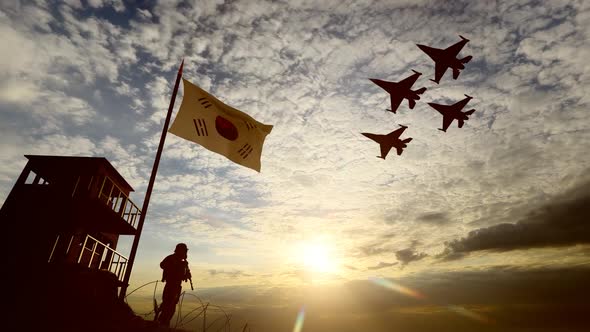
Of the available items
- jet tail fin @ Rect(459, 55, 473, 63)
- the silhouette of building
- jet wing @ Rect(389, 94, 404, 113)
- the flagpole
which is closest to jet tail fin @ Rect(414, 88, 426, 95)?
jet wing @ Rect(389, 94, 404, 113)

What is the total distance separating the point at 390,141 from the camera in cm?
1681

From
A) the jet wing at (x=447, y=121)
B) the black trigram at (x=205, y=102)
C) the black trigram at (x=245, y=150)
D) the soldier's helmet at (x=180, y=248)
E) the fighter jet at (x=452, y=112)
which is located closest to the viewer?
the soldier's helmet at (x=180, y=248)

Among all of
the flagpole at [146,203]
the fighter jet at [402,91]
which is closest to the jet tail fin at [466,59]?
the fighter jet at [402,91]

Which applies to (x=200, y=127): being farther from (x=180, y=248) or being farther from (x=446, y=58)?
(x=446, y=58)

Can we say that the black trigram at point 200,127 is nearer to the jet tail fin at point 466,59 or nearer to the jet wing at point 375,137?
the jet wing at point 375,137

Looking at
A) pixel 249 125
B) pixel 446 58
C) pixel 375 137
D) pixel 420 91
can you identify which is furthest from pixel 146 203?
pixel 446 58

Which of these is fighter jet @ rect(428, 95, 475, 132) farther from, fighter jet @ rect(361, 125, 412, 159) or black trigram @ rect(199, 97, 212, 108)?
black trigram @ rect(199, 97, 212, 108)

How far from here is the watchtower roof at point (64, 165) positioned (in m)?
14.9

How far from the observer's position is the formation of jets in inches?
551

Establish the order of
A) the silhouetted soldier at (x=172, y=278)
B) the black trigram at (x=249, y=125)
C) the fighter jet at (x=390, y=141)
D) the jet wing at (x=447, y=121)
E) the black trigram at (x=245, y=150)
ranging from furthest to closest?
the fighter jet at (x=390, y=141) < the jet wing at (x=447, y=121) < the black trigram at (x=249, y=125) < the black trigram at (x=245, y=150) < the silhouetted soldier at (x=172, y=278)

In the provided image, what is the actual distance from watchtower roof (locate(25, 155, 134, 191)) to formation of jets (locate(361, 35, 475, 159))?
1436 cm

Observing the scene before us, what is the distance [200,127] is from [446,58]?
1194cm

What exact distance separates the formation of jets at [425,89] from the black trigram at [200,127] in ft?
29.0

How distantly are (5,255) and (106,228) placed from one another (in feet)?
14.9
